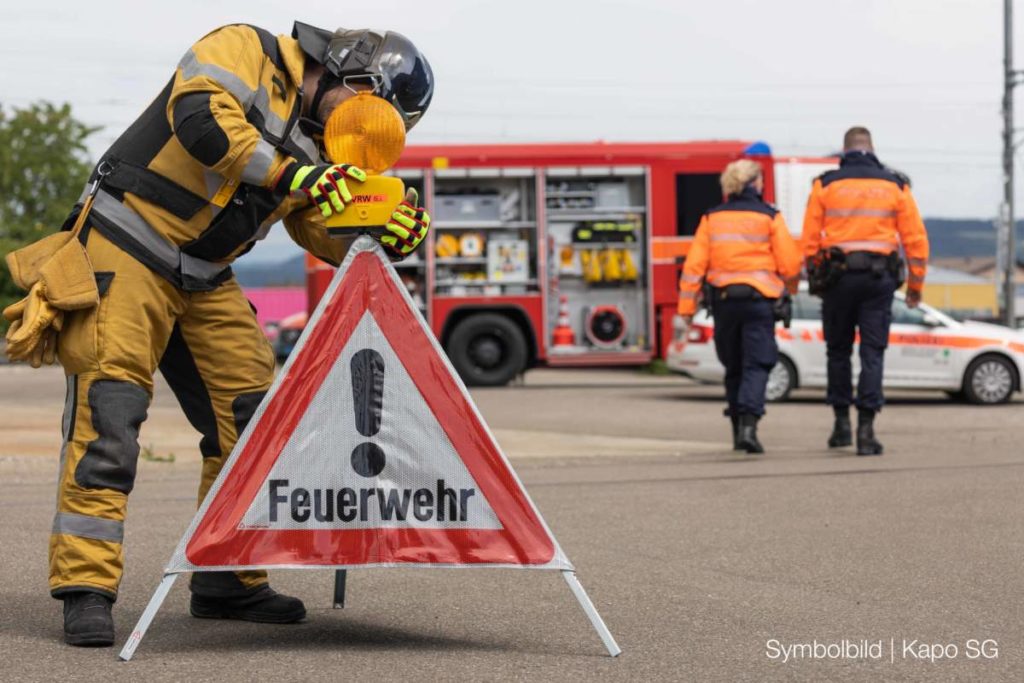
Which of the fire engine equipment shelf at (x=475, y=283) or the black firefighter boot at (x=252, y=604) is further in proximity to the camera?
the fire engine equipment shelf at (x=475, y=283)

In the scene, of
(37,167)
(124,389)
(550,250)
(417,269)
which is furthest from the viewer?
(37,167)

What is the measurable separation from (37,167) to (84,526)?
58575 mm

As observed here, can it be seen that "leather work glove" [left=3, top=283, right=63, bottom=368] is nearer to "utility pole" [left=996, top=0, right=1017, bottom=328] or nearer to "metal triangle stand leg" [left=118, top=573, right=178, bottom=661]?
"metal triangle stand leg" [left=118, top=573, right=178, bottom=661]

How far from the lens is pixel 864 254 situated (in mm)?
10195

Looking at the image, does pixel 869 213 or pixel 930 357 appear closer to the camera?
pixel 869 213

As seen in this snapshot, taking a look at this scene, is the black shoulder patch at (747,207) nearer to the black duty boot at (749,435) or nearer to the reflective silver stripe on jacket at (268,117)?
the black duty boot at (749,435)

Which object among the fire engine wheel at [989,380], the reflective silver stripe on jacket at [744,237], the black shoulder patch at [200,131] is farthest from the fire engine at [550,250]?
the black shoulder patch at [200,131]

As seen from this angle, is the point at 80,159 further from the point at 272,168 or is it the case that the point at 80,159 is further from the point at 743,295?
the point at 272,168

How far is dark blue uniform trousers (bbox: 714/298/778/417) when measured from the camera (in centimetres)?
1052

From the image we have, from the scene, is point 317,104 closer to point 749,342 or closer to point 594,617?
point 594,617

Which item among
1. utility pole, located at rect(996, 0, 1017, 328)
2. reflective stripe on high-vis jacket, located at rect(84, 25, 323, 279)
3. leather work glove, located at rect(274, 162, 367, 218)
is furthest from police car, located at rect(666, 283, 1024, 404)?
utility pole, located at rect(996, 0, 1017, 328)

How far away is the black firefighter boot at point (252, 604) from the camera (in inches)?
197

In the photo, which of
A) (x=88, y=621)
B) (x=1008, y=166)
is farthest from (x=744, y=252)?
(x=1008, y=166)

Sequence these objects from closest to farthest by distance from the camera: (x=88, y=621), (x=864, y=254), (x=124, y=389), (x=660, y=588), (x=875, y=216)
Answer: (x=88, y=621), (x=124, y=389), (x=660, y=588), (x=864, y=254), (x=875, y=216)
